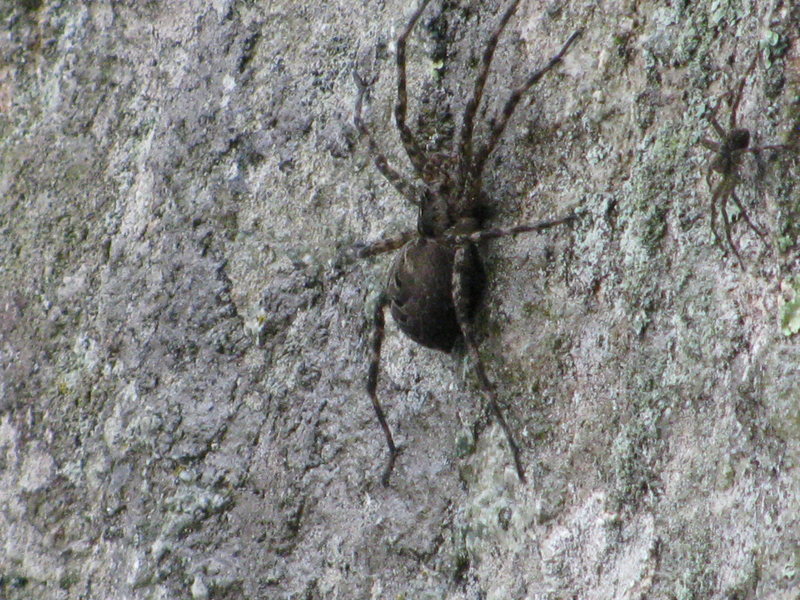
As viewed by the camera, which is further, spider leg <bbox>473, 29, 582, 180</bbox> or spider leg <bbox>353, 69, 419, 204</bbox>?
spider leg <bbox>353, 69, 419, 204</bbox>

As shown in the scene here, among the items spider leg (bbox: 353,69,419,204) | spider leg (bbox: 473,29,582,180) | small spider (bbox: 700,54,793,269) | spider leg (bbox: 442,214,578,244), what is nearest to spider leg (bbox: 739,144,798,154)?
small spider (bbox: 700,54,793,269)

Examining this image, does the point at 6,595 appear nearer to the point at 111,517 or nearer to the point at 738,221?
the point at 111,517

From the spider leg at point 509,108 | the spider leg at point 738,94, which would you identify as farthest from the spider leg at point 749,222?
the spider leg at point 509,108

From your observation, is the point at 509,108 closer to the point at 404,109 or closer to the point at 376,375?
the point at 404,109

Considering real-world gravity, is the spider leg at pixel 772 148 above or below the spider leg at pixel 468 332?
above

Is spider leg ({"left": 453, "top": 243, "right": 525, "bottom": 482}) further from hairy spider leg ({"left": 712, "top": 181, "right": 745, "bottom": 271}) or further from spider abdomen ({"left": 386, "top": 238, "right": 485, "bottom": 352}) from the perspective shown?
hairy spider leg ({"left": 712, "top": 181, "right": 745, "bottom": 271})

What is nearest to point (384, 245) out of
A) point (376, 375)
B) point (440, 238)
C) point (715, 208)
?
point (440, 238)

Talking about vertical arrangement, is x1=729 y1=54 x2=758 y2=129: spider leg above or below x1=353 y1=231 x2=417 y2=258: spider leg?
above

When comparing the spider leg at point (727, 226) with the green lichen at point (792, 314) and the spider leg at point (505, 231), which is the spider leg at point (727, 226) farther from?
the spider leg at point (505, 231)

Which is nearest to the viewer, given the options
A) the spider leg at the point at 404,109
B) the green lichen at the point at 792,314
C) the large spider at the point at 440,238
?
the green lichen at the point at 792,314
